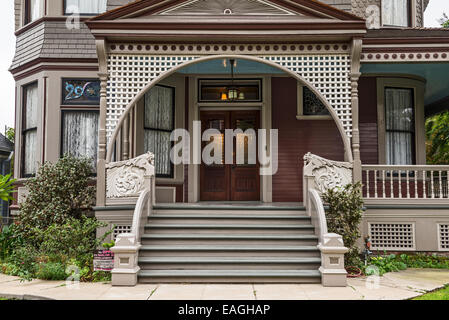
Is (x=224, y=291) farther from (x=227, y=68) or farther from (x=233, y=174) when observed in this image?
(x=227, y=68)

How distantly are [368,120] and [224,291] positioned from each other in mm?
5934

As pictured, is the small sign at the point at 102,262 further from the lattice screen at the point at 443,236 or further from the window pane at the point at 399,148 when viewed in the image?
the window pane at the point at 399,148

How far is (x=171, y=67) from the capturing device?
772cm

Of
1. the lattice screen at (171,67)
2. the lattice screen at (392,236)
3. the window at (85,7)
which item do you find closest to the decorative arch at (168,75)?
the lattice screen at (171,67)

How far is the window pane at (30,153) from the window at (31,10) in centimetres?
292

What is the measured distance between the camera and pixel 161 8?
7.63 metres

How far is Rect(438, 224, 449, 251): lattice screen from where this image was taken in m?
8.02

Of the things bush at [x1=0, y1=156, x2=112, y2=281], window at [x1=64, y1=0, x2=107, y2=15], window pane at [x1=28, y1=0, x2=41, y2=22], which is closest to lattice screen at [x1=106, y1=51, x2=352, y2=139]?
bush at [x1=0, y1=156, x2=112, y2=281]

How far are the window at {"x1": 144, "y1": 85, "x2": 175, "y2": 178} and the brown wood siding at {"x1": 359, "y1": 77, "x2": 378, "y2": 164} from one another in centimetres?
442

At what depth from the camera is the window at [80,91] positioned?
948 centimetres

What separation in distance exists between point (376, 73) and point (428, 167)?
8.22ft

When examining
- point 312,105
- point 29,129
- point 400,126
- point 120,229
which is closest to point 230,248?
point 120,229

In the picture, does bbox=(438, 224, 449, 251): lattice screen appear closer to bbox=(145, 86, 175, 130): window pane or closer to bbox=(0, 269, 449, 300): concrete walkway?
bbox=(0, 269, 449, 300): concrete walkway

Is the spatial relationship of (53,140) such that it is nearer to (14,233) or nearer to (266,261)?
(14,233)
